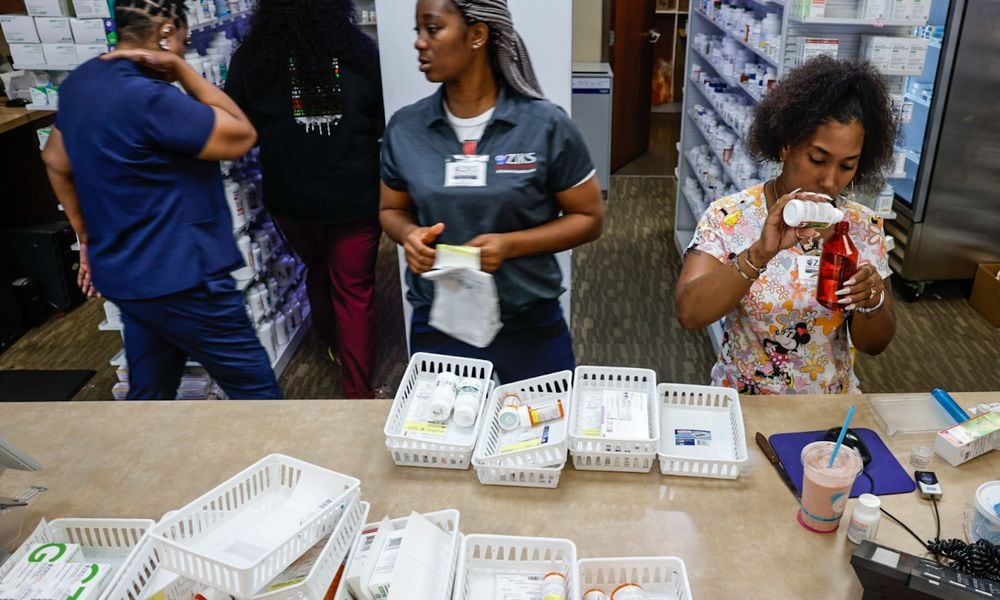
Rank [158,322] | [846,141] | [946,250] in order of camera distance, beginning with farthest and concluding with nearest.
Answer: [946,250], [158,322], [846,141]

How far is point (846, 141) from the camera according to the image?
1762 mm

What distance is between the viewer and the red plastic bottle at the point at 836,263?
63.6 inches

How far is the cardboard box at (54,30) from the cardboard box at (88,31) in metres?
0.02

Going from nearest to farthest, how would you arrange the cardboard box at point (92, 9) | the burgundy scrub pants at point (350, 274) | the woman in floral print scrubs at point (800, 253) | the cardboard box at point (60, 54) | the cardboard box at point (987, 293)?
the woman in floral print scrubs at point (800, 253) → the cardboard box at point (92, 9) → the cardboard box at point (60, 54) → the burgundy scrub pants at point (350, 274) → the cardboard box at point (987, 293)

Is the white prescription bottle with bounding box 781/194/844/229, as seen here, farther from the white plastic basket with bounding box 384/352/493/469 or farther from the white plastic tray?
the white plastic basket with bounding box 384/352/493/469

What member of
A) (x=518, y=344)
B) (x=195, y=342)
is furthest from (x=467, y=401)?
(x=195, y=342)

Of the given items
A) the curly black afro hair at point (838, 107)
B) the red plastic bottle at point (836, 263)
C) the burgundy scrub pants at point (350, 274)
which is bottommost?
the burgundy scrub pants at point (350, 274)

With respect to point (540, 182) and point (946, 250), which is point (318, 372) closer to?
point (540, 182)

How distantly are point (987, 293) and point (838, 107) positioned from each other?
118 inches

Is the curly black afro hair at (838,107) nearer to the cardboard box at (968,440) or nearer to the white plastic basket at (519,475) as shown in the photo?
the cardboard box at (968,440)

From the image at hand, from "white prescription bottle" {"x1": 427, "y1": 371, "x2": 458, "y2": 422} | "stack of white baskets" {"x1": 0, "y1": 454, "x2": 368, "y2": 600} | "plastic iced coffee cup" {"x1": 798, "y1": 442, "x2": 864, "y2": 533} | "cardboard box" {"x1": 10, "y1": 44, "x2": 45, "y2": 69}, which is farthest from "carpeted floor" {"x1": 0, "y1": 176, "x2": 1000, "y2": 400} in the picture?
"stack of white baskets" {"x1": 0, "y1": 454, "x2": 368, "y2": 600}

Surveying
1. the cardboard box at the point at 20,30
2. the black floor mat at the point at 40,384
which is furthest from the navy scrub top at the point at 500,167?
the black floor mat at the point at 40,384

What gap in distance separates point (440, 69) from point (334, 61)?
1.26m

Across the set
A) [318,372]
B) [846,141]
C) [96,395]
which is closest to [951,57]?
[846,141]
